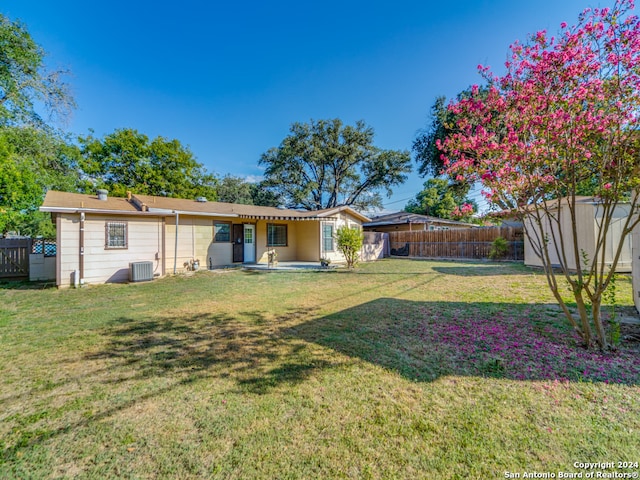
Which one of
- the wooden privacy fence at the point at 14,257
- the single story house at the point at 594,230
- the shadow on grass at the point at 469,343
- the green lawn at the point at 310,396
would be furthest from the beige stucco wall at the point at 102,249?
the single story house at the point at 594,230

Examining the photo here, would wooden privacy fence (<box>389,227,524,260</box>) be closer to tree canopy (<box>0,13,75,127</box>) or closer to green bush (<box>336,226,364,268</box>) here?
green bush (<box>336,226,364,268</box>)

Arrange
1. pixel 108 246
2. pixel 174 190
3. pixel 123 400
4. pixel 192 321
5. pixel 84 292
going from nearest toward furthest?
pixel 123 400 → pixel 192 321 → pixel 84 292 → pixel 108 246 → pixel 174 190

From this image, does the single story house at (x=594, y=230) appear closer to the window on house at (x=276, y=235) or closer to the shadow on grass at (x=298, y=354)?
the shadow on grass at (x=298, y=354)

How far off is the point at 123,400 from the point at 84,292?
7228mm

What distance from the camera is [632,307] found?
17.2 feet

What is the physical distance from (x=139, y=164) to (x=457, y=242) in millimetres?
26152

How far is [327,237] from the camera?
1479 cm

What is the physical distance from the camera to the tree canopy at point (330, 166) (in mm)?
28453

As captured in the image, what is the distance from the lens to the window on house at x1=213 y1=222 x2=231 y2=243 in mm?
12867

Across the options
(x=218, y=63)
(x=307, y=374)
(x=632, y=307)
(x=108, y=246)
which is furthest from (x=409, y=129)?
(x=307, y=374)

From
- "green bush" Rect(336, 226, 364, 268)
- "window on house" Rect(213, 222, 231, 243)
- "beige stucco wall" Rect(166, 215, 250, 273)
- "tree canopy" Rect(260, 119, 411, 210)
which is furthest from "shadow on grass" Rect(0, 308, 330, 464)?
"tree canopy" Rect(260, 119, 411, 210)

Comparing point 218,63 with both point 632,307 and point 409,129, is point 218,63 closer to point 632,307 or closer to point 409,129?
point 409,129

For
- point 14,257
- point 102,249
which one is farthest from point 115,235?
point 14,257

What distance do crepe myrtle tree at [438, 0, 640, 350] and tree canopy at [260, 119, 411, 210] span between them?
2525 cm
